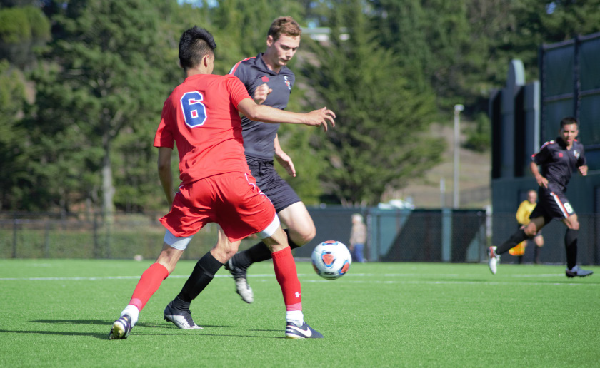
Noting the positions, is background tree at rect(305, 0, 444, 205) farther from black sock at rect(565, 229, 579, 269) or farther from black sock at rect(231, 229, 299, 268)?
black sock at rect(231, 229, 299, 268)

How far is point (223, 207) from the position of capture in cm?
511

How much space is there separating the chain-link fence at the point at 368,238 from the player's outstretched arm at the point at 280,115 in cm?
1986

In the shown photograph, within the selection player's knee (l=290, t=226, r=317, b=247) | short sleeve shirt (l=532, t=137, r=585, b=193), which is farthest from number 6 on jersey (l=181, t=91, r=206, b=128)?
short sleeve shirt (l=532, t=137, r=585, b=193)

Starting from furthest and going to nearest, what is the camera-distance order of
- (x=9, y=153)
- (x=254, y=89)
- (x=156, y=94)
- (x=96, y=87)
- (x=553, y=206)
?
1. (x=9, y=153)
2. (x=156, y=94)
3. (x=96, y=87)
4. (x=553, y=206)
5. (x=254, y=89)

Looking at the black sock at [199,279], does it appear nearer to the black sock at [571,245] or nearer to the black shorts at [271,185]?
the black shorts at [271,185]

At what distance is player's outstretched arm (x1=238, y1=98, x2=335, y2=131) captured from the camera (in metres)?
4.89

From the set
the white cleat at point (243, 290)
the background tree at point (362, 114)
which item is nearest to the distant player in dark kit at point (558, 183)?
the white cleat at point (243, 290)

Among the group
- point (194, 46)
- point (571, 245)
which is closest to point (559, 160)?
point (571, 245)

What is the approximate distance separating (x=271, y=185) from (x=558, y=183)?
6.48 m

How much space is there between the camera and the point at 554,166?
11.6m

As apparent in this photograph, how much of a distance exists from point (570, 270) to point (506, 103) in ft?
59.4

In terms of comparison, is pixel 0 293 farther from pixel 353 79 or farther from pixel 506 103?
pixel 353 79

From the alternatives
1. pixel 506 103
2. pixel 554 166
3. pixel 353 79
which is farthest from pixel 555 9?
pixel 554 166

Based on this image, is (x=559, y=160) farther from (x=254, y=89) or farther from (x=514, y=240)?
(x=254, y=89)
